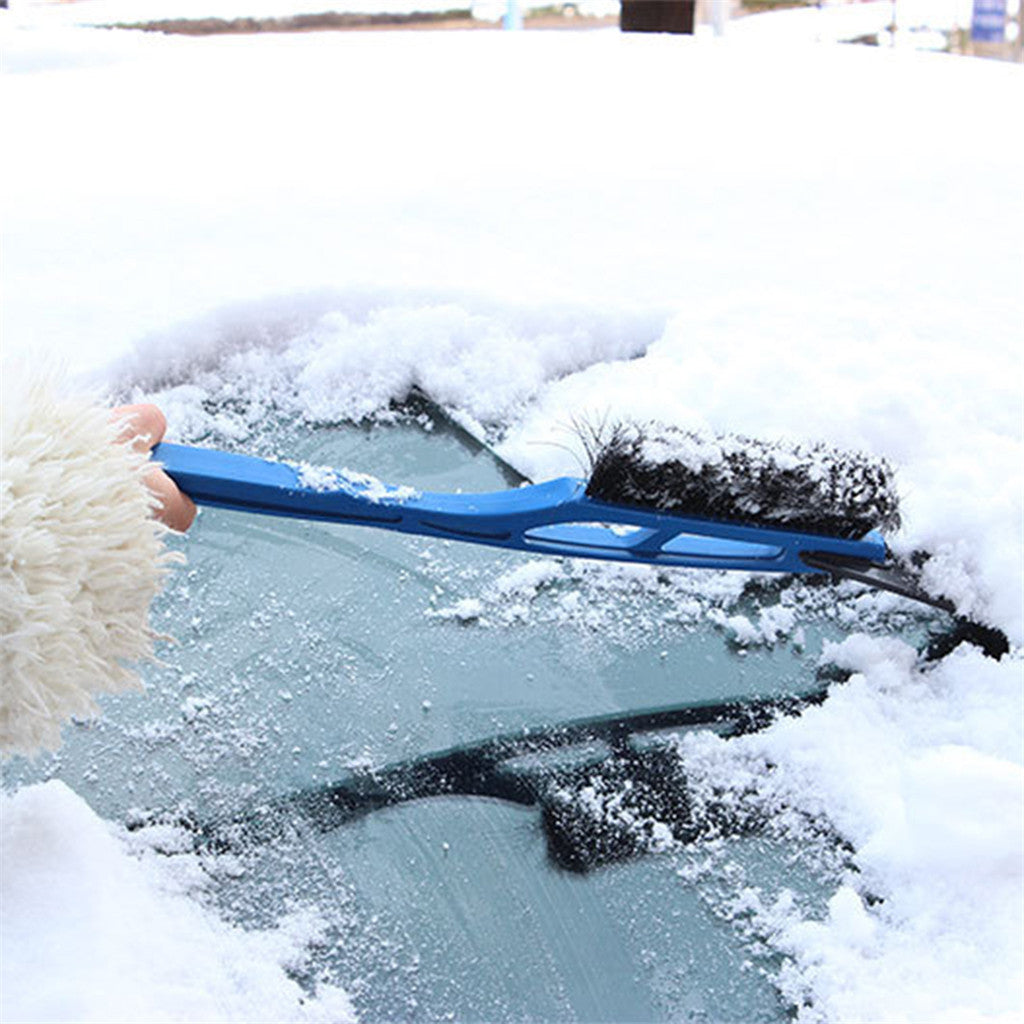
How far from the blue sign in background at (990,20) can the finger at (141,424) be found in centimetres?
446

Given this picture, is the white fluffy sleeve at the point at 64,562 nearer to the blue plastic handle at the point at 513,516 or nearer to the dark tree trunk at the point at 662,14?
the blue plastic handle at the point at 513,516

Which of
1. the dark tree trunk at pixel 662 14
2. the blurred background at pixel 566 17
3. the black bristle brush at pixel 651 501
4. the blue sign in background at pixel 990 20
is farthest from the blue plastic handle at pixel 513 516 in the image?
the blue sign in background at pixel 990 20

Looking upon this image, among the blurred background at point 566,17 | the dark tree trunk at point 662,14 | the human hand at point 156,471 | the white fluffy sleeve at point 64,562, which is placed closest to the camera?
the white fluffy sleeve at point 64,562

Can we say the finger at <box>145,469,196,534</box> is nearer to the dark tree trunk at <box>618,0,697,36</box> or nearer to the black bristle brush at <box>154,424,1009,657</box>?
the black bristle brush at <box>154,424,1009,657</box>

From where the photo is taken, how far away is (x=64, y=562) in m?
0.75

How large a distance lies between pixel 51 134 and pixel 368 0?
12.4 feet

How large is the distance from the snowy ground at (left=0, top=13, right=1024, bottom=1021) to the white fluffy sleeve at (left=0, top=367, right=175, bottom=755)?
0.27 ft

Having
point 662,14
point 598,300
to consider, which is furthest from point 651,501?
point 662,14

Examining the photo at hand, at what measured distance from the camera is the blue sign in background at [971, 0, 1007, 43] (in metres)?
4.59

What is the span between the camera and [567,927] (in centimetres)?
80

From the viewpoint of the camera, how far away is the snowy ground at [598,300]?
785 millimetres

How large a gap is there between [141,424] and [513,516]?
265 mm

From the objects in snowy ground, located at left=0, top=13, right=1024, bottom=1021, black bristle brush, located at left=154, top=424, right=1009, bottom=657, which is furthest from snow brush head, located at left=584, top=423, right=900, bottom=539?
snowy ground, located at left=0, top=13, right=1024, bottom=1021

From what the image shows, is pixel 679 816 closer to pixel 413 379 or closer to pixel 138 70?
pixel 413 379
